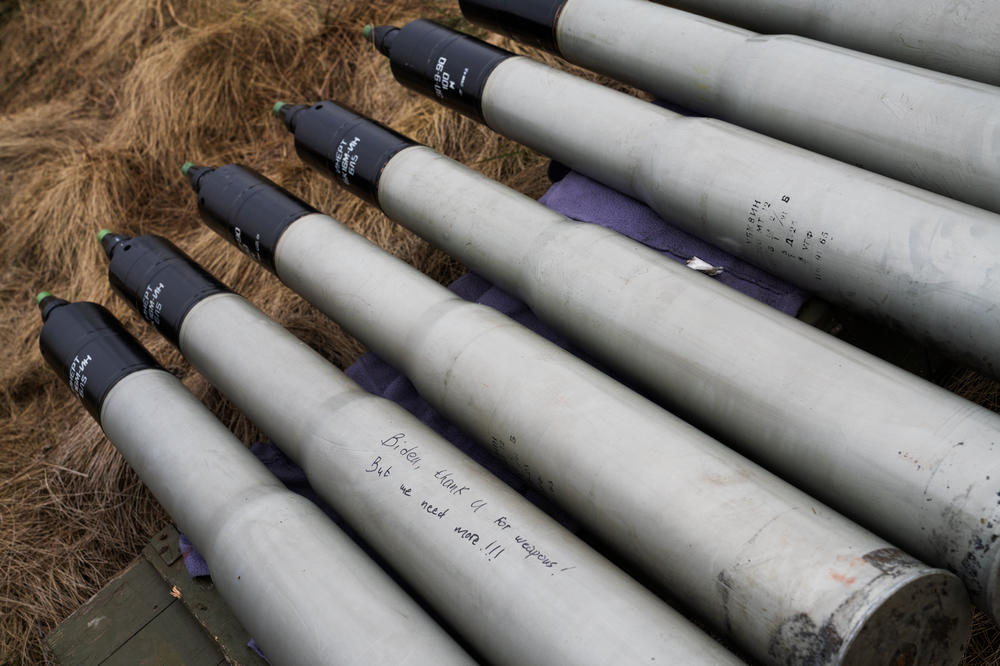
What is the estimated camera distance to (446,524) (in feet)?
4.78

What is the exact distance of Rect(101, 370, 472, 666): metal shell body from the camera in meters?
1.38

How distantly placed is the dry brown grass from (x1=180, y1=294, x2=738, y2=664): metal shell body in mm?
706

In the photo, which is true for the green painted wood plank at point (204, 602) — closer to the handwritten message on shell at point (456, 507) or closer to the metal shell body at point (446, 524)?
the metal shell body at point (446, 524)

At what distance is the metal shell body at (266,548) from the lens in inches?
54.4

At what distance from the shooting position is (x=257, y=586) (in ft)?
4.92

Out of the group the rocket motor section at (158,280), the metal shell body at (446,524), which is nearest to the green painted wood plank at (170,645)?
the metal shell body at (446,524)

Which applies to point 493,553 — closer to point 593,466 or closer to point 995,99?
point 593,466

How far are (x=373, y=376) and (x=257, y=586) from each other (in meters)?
0.68

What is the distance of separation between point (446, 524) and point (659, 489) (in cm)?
36

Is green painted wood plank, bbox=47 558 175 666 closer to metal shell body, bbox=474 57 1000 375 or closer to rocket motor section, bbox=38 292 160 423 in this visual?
rocket motor section, bbox=38 292 160 423

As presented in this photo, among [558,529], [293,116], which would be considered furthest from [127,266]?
[558,529]

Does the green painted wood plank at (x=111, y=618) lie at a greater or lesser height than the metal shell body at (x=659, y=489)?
lesser

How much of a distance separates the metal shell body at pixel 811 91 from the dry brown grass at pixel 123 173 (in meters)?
0.57

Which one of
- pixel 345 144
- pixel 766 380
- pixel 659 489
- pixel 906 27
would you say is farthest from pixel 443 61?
pixel 659 489
